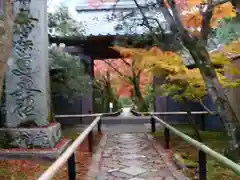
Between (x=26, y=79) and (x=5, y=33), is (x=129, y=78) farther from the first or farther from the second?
(x=5, y=33)

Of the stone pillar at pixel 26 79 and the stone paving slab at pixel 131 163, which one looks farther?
the stone pillar at pixel 26 79

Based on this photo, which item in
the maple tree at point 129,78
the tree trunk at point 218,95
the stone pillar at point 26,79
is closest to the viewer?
the tree trunk at point 218,95

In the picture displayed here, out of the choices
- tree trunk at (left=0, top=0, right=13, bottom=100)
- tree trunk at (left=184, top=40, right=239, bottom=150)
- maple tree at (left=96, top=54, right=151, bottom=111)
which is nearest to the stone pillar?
tree trunk at (left=184, top=40, right=239, bottom=150)

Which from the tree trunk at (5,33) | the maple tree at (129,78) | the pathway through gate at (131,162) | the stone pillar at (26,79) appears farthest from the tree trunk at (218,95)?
the maple tree at (129,78)

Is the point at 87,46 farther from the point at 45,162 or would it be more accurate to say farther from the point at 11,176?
the point at 11,176

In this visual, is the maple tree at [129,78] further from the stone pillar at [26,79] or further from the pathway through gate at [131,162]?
the stone pillar at [26,79]

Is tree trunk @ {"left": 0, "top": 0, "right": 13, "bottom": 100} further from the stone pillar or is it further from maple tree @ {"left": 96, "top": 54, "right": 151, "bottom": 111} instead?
maple tree @ {"left": 96, "top": 54, "right": 151, "bottom": 111}

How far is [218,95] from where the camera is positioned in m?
6.00

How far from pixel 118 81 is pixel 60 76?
10.3 meters

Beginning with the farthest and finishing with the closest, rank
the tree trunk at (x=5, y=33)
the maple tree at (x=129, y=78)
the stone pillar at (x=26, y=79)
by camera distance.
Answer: the maple tree at (x=129, y=78) < the stone pillar at (x=26, y=79) < the tree trunk at (x=5, y=33)

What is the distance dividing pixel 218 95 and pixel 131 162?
92.9 inches

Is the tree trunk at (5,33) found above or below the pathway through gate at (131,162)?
above

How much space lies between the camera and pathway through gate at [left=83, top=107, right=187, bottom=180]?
6016mm

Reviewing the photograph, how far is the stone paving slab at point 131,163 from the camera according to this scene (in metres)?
6.01
